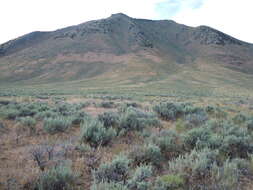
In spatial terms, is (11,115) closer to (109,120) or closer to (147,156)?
(109,120)

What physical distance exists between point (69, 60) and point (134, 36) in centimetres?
3458

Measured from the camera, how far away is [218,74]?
65438mm

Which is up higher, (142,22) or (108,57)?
(142,22)

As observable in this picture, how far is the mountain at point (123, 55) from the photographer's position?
64.0 meters

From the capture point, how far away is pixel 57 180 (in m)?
3.04

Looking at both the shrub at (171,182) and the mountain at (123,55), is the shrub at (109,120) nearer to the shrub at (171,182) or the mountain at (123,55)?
the shrub at (171,182)

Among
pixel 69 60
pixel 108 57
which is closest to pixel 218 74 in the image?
pixel 108 57

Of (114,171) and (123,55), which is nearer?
(114,171)

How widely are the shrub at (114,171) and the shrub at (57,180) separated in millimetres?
419

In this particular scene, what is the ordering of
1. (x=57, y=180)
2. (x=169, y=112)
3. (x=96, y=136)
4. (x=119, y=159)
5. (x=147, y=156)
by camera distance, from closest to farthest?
(x=57, y=180) < (x=119, y=159) < (x=147, y=156) < (x=96, y=136) < (x=169, y=112)

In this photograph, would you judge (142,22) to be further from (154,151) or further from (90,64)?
(154,151)

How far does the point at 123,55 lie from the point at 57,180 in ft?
257

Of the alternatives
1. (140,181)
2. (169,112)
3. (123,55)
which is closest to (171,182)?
(140,181)

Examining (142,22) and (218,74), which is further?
(142,22)
